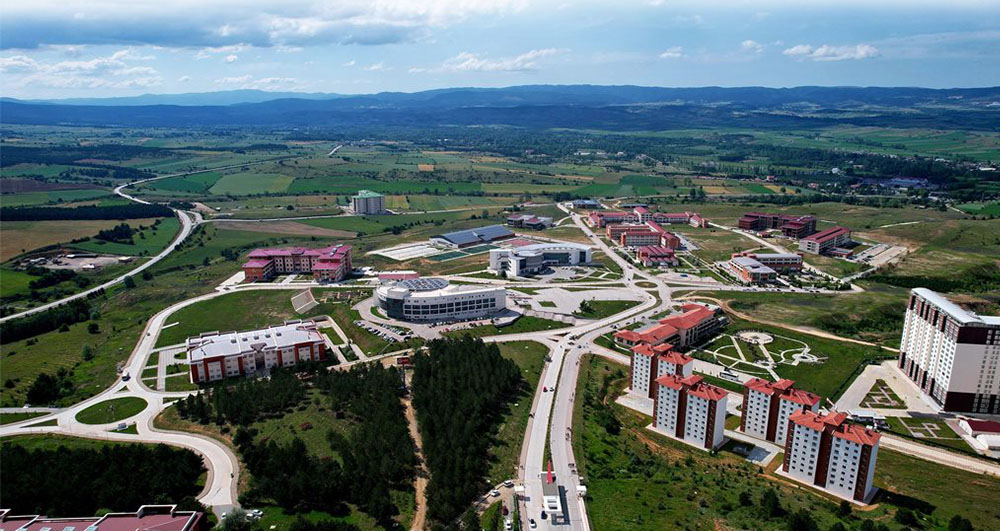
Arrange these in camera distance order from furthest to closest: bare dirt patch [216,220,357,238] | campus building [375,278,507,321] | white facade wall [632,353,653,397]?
bare dirt patch [216,220,357,238] < campus building [375,278,507,321] < white facade wall [632,353,653,397]

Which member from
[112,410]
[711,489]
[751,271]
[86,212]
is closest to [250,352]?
[112,410]

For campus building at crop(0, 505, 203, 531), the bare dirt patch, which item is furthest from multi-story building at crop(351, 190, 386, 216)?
campus building at crop(0, 505, 203, 531)

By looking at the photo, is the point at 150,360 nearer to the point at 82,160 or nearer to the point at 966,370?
the point at 966,370

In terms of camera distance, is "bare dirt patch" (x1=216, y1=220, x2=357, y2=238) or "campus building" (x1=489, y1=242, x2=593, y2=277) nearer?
"campus building" (x1=489, y1=242, x2=593, y2=277)

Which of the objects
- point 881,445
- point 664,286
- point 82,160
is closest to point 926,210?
point 664,286

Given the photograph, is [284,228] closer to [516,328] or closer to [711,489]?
[516,328]

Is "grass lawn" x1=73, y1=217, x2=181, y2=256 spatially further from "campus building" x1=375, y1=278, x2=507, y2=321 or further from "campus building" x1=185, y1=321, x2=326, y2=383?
"campus building" x1=375, y1=278, x2=507, y2=321

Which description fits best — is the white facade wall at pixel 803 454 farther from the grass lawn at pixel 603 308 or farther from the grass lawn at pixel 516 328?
the grass lawn at pixel 603 308
